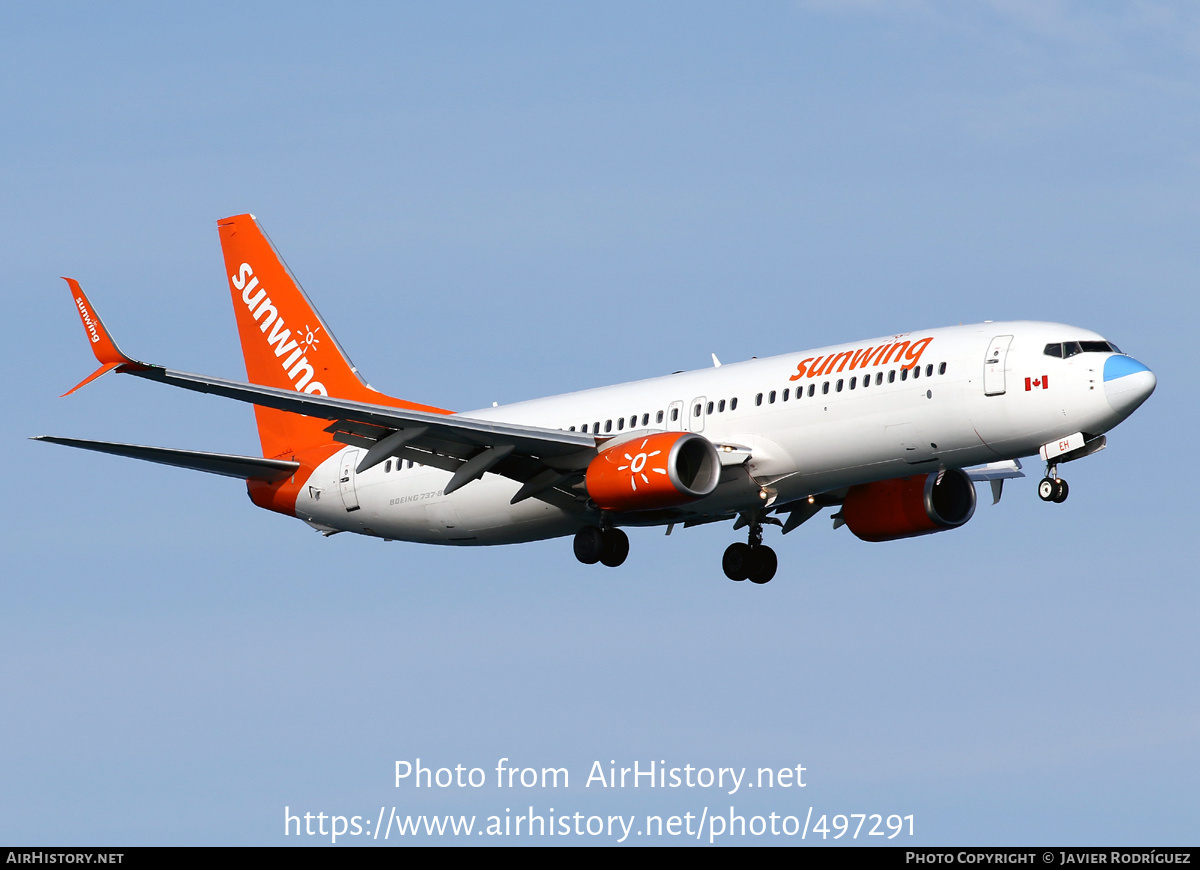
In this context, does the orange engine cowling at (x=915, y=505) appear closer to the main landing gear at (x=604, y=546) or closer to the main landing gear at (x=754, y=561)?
the main landing gear at (x=754, y=561)

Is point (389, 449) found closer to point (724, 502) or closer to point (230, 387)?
point (230, 387)

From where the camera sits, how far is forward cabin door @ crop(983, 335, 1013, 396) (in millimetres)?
40375

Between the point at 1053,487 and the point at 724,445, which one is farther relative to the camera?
the point at 724,445

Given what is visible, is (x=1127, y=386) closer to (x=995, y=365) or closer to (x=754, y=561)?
(x=995, y=365)

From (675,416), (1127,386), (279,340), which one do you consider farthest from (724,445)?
(279,340)

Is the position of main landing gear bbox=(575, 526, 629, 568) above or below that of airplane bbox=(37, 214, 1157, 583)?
below

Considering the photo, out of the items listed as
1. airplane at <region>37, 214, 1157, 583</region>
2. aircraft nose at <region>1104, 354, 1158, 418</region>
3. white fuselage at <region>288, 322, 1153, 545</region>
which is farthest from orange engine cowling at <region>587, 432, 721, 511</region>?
aircraft nose at <region>1104, 354, 1158, 418</region>

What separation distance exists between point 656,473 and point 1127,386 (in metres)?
10.5

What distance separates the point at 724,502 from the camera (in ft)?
145

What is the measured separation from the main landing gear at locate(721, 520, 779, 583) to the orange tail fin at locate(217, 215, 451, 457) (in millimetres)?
10923

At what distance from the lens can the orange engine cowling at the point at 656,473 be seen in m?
42.1

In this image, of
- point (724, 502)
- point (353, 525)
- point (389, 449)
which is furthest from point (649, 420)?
point (353, 525)

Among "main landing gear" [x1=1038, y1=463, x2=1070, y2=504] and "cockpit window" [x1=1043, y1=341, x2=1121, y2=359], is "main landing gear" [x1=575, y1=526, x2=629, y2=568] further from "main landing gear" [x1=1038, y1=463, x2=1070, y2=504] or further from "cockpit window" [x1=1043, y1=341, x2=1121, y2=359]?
"cockpit window" [x1=1043, y1=341, x2=1121, y2=359]

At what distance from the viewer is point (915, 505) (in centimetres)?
4600
